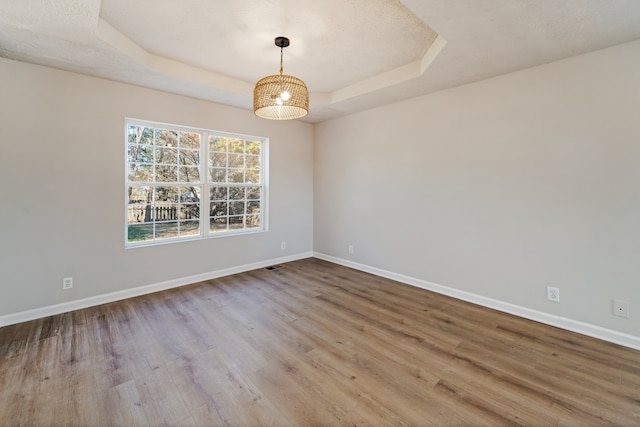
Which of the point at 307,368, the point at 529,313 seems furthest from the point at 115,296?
the point at 529,313

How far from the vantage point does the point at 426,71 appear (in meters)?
2.86

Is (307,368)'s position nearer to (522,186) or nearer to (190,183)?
(522,186)

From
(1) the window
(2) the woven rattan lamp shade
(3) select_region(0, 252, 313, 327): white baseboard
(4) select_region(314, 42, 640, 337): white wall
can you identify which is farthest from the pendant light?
(3) select_region(0, 252, 313, 327): white baseboard

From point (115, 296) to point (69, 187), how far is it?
1294 millimetres

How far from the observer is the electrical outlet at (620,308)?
2.33 meters

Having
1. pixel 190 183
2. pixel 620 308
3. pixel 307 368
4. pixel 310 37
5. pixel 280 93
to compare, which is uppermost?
pixel 310 37

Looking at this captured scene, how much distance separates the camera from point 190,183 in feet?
12.5

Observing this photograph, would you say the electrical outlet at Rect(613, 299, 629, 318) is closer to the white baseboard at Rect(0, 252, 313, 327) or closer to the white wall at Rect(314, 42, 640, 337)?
the white wall at Rect(314, 42, 640, 337)

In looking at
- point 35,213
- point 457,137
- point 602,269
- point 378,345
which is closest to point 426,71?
point 457,137

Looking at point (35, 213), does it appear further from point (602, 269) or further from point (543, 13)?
point (602, 269)

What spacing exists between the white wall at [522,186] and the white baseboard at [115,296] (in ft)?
6.99

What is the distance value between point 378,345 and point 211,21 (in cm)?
302

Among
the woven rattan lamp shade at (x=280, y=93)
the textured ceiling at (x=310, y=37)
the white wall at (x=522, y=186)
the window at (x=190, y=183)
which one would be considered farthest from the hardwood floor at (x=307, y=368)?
the textured ceiling at (x=310, y=37)

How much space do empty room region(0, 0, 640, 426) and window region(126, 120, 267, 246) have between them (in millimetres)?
30
